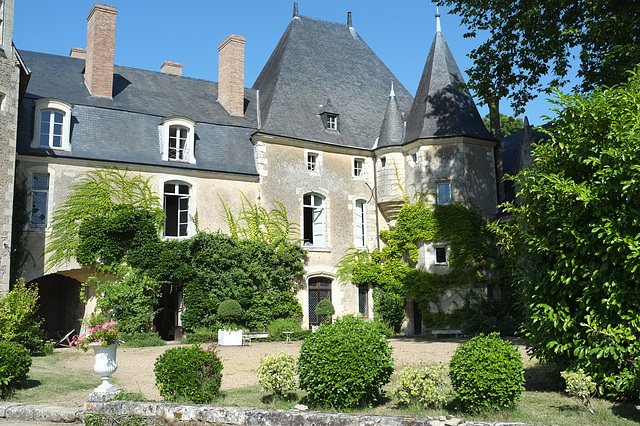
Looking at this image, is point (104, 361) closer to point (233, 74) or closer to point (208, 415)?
point (208, 415)

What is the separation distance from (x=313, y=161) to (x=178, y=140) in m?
4.65

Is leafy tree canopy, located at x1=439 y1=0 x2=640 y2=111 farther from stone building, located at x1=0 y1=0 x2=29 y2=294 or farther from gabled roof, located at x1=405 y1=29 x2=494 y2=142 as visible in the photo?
stone building, located at x1=0 y1=0 x2=29 y2=294

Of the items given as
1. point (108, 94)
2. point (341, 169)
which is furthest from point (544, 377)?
point (108, 94)

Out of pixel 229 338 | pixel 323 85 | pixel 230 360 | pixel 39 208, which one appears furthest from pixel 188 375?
pixel 323 85

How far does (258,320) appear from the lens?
60.1 feet

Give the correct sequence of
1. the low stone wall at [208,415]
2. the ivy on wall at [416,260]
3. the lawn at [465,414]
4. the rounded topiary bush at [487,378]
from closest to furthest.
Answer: the low stone wall at [208,415] → the lawn at [465,414] → the rounded topiary bush at [487,378] → the ivy on wall at [416,260]

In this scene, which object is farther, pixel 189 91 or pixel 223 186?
pixel 189 91

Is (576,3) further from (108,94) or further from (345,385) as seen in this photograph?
(108,94)

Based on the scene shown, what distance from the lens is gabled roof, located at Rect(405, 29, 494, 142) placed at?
2011 cm

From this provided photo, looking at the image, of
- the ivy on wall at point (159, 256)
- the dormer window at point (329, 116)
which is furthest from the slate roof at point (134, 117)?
the dormer window at point (329, 116)

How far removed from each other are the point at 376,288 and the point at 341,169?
4.28 metres

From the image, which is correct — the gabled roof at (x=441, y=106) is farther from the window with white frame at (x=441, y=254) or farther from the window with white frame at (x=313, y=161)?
the window with white frame at (x=441, y=254)

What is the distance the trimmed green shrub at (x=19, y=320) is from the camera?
11.5 m

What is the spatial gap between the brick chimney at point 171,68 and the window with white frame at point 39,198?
8.45 meters
